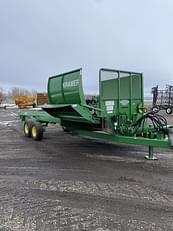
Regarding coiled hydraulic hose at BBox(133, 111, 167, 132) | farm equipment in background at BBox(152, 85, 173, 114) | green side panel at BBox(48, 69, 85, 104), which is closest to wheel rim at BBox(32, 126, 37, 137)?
green side panel at BBox(48, 69, 85, 104)

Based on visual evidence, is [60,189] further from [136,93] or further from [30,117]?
[30,117]

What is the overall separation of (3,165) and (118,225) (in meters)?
3.45

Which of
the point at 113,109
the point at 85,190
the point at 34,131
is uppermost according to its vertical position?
the point at 113,109

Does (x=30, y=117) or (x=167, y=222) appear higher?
(x=30, y=117)

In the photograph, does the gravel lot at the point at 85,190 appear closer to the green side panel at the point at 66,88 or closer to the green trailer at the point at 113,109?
the green trailer at the point at 113,109

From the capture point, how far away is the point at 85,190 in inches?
162

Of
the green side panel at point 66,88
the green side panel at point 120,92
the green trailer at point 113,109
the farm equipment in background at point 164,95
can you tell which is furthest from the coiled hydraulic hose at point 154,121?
the farm equipment in background at point 164,95

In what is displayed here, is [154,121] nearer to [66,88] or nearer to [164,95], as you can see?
[66,88]

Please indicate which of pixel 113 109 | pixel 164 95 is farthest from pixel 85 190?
pixel 164 95

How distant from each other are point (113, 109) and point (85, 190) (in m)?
2.77

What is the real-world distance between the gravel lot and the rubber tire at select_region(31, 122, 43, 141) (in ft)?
5.32

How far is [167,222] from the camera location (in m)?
3.06

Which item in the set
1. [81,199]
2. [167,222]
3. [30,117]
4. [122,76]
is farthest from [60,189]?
[30,117]

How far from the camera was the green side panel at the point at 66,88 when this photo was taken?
Answer: 6.14m
